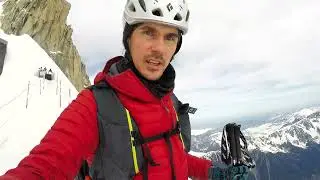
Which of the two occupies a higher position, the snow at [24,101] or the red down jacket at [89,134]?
the snow at [24,101]

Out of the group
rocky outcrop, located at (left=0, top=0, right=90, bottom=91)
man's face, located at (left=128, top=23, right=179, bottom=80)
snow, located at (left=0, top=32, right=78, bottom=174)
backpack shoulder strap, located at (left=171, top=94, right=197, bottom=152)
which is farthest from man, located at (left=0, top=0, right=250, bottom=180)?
rocky outcrop, located at (left=0, top=0, right=90, bottom=91)

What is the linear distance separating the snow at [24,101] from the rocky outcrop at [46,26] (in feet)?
45.6

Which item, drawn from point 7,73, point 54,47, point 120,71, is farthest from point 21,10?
point 120,71

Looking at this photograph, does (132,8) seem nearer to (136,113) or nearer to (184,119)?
(136,113)

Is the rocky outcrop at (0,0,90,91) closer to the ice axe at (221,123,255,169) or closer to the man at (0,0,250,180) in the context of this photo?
the ice axe at (221,123,255,169)

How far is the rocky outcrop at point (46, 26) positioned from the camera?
51156 millimetres

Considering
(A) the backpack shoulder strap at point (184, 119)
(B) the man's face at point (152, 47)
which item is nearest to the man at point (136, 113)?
(B) the man's face at point (152, 47)

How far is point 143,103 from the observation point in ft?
11.2

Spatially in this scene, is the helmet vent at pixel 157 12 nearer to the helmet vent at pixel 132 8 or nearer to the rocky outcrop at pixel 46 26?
the helmet vent at pixel 132 8

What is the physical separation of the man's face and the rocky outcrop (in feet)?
153

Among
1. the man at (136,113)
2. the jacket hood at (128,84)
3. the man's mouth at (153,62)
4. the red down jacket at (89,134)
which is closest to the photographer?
the red down jacket at (89,134)

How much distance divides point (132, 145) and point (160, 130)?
39cm

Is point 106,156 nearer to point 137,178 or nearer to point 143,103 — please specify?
point 137,178

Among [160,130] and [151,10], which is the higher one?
[151,10]
